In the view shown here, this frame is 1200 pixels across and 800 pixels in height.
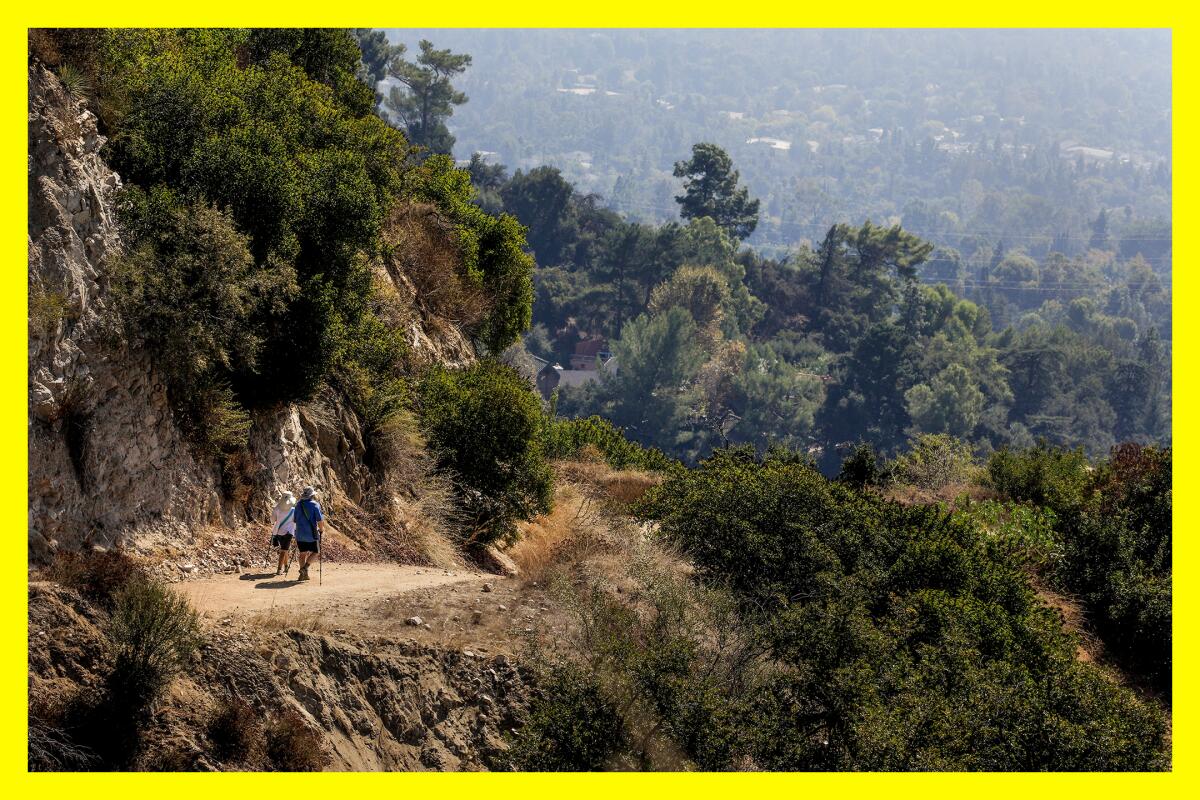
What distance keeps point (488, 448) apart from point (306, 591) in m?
6.75

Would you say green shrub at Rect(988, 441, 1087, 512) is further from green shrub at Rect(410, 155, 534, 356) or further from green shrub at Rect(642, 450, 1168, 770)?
green shrub at Rect(410, 155, 534, 356)

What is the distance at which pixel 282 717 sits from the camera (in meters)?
11.8

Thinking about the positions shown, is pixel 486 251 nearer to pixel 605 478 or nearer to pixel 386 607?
pixel 605 478

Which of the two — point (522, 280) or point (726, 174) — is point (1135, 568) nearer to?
point (522, 280)

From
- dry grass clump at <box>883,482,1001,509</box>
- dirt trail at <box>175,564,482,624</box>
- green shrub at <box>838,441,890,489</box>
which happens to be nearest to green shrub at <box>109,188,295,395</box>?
dirt trail at <box>175,564,482,624</box>

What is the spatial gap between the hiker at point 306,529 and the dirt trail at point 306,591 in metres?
0.24

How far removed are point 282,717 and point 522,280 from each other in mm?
15744

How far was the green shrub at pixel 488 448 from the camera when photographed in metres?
20.4

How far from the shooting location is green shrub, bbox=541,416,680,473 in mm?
28094

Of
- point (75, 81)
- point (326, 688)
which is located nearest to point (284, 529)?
point (326, 688)

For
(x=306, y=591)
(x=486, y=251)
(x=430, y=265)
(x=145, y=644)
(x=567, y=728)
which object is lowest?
(x=567, y=728)

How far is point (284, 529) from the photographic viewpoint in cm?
1481

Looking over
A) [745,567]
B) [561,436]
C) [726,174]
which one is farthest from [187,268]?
[726,174]

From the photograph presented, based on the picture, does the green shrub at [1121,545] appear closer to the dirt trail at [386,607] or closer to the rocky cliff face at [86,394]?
the dirt trail at [386,607]
